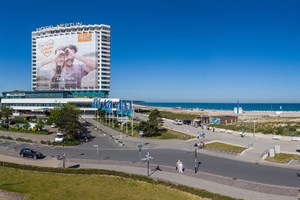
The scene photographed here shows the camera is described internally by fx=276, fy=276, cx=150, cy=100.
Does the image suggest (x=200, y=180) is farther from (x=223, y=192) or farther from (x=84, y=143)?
(x=84, y=143)

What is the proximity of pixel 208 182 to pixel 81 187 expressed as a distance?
13464mm

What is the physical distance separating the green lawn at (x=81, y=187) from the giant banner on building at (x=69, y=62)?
11138 cm

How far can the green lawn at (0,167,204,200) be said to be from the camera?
25.6 m

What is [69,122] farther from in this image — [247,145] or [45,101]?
[45,101]

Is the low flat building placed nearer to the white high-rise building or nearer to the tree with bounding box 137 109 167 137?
the white high-rise building

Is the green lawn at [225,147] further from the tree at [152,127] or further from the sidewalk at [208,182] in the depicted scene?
the sidewalk at [208,182]

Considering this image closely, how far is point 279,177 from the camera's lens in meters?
32.0

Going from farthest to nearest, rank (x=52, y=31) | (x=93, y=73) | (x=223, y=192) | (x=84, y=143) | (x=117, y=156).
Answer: (x=52, y=31) < (x=93, y=73) < (x=84, y=143) < (x=117, y=156) < (x=223, y=192)

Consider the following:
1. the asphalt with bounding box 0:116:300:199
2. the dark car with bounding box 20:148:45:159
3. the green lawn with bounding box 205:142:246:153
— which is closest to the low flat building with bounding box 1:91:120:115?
the asphalt with bounding box 0:116:300:199

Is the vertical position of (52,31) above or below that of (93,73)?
above

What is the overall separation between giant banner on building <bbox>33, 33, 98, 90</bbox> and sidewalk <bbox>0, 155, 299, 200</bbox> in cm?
10506

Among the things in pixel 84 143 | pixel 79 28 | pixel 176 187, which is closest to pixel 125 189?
pixel 176 187

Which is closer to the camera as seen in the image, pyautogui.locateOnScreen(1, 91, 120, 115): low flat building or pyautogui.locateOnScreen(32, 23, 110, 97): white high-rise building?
pyautogui.locateOnScreen(1, 91, 120, 115): low flat building

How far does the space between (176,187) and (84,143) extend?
110 feet
